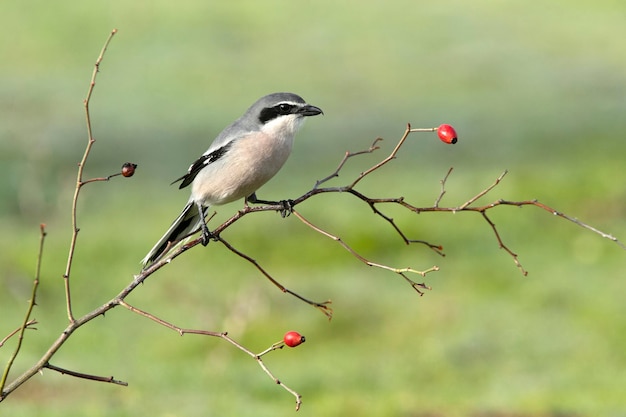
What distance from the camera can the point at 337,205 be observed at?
56.7 ft

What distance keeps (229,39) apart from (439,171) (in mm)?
12649

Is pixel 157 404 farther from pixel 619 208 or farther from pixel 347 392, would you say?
pixel 619 208

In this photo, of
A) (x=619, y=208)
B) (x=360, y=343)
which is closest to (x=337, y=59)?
(x=619, y=208)

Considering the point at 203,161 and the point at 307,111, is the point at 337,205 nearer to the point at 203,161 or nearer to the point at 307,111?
the point at 203,161

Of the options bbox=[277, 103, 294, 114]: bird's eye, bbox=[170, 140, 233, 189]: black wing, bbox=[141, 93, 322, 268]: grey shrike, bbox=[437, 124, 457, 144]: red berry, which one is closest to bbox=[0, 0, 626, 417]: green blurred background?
bbox=[170, 140, 233, 189]: black wing

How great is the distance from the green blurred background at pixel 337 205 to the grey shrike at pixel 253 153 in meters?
3.38

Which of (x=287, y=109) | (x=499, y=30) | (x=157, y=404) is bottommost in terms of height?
(x=499, y=30)

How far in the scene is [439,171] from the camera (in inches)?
782

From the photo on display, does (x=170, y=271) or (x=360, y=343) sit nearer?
(x=360, y=343)

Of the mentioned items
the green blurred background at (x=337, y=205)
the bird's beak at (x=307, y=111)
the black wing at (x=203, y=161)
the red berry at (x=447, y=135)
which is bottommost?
the green blurred background at (x=337, y=205)

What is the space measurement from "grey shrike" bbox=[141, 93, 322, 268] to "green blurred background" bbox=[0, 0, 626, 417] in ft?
11.1

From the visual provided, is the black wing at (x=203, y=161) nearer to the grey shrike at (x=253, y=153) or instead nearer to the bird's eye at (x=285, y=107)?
the grey shrike at (x=253, y=153)

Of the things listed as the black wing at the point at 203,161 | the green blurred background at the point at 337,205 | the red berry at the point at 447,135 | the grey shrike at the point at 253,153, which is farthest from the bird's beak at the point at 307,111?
the green blurred background at the point at 337,205

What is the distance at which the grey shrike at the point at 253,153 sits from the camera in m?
6.36
